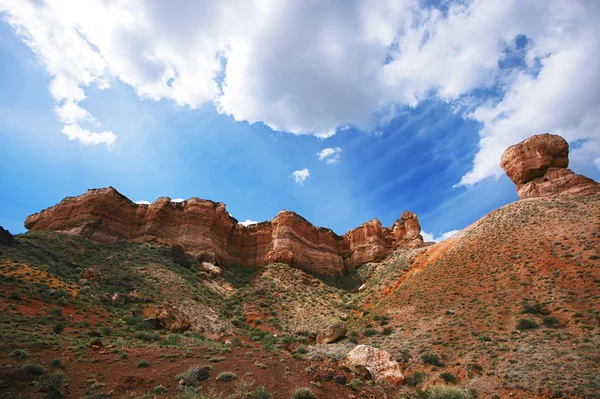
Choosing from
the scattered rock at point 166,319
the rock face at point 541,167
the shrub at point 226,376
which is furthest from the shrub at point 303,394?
the rock face at point 541,167

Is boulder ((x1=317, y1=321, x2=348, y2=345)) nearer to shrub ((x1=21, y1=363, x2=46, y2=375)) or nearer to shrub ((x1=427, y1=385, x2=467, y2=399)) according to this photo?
shrub ((x1=427, y1=385, x2=467, y2=399))

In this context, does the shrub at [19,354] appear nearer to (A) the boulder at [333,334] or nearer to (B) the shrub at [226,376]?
(B) the shrub at [226,376]

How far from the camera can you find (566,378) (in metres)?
14.0

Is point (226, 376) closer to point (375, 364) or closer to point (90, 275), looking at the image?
point (375, 364)

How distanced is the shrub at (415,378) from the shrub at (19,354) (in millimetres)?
18024

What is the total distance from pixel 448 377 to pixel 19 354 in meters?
20.0

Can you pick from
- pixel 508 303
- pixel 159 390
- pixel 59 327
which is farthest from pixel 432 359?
pixel 59 327

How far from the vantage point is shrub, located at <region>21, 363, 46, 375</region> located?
1185cm

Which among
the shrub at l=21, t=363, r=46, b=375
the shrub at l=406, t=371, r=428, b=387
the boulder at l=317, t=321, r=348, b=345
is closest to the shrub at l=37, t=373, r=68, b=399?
the shrub at l=21, t=363, r=46, b=375

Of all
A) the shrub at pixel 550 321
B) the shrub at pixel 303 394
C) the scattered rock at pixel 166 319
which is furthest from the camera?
the scattered rock at pixel 166 319

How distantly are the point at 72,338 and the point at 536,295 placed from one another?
30340 mm

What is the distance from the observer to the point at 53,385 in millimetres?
10922

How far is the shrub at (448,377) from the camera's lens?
55.6ft

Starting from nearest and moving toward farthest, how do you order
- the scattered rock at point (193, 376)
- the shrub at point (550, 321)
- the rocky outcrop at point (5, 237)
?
the scattered rock at point (193, 376)
the shrub at point (550, 321)
the rocky outcrop at point (5, 237)
